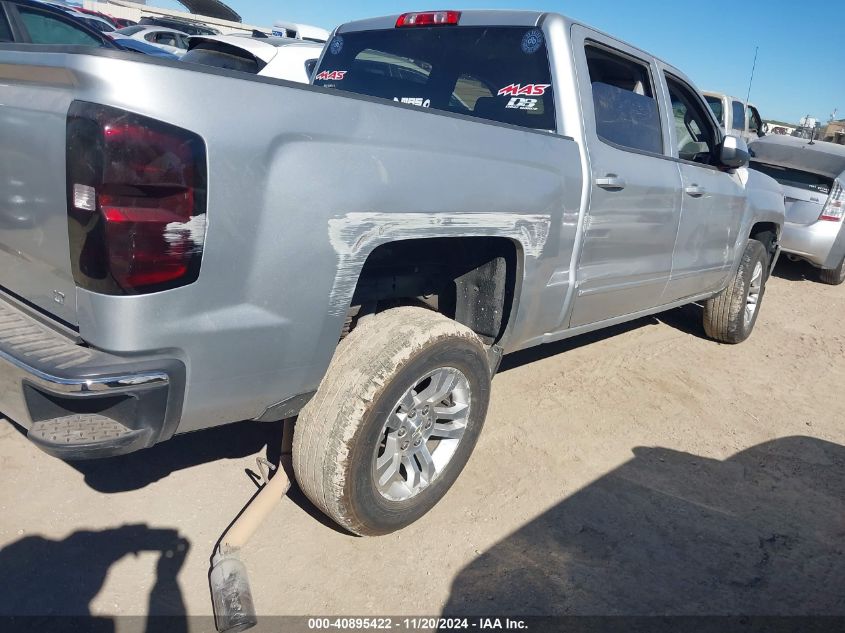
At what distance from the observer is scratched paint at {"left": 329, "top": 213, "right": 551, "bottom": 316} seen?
2.07 meters

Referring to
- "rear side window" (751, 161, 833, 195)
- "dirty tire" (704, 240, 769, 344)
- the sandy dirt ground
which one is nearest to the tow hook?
the sandy dirt ground

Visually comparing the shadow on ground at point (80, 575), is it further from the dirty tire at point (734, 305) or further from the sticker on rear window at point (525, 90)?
the dirty tire at point (734, 305)

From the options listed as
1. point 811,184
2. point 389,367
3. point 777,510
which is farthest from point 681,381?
point 811,184

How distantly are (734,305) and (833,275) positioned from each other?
13.0 ft

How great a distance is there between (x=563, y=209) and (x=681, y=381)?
2.25 metres

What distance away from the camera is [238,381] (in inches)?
79.5

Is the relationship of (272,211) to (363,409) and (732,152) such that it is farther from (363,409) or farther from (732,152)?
(732,152)

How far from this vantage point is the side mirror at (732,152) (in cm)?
419

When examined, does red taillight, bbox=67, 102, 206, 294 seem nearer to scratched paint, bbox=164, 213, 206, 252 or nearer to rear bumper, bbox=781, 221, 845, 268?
scratched paint, bbox=164, 213, 206, 252

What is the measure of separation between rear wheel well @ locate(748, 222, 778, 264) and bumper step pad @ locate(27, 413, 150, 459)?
489cm

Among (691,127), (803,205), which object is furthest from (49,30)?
(803,205)

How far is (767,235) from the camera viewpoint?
5.64m

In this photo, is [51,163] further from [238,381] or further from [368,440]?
[368,440]

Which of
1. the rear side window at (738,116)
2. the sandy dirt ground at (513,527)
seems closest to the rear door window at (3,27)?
the sandy dirt ground at (513,527)
